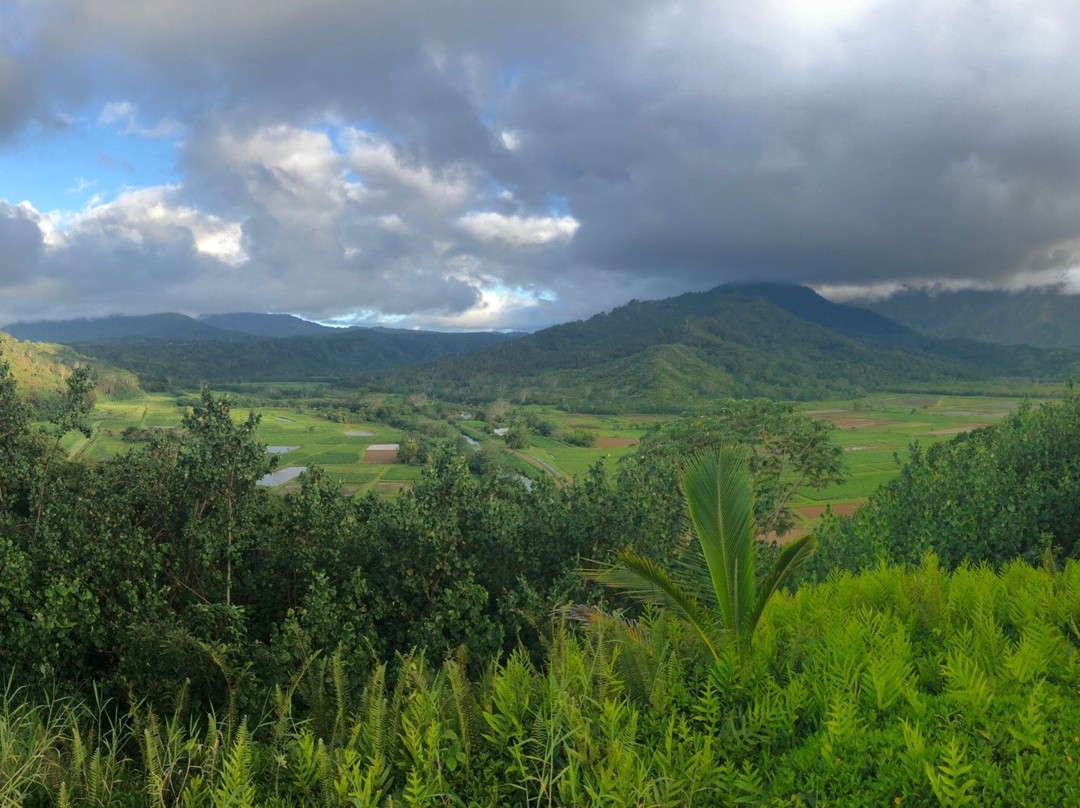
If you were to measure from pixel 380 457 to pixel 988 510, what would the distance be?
205 ft

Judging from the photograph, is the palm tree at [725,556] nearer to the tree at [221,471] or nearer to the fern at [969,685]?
the fern at [969,685]

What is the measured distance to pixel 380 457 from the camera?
6775cm

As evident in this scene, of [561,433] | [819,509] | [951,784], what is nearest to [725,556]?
[951,784]

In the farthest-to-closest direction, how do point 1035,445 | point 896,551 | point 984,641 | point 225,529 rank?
point 1035,445 < point 896,551 < point 225,529 < point 984,641

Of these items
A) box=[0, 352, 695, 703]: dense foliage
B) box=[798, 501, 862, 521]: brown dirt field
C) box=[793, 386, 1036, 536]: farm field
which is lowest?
box=[798, 501, 862, 521]: brown dirt field

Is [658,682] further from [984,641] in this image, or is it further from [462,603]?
[462,603]

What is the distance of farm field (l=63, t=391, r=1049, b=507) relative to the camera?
48250 millimetres

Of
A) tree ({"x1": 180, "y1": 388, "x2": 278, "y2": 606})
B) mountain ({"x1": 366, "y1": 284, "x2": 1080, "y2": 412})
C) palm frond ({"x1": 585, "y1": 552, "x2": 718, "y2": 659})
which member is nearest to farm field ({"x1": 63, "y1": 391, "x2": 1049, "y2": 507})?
mountain ({"x1": 366, "y1": 284, "x2": 1080, "y2": 412})

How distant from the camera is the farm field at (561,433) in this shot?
158 ft

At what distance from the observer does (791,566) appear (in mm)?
4426

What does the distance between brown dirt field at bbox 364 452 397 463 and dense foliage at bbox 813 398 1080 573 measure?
56667 mm

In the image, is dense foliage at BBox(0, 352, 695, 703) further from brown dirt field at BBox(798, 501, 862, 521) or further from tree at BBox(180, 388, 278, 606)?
brown dirt field at BBox(798, 501, 862, 521)

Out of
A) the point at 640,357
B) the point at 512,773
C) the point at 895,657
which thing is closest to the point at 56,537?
the point at 512,773

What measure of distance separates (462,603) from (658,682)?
5.02m
